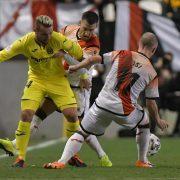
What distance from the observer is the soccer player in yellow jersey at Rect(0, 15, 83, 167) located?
10336mm

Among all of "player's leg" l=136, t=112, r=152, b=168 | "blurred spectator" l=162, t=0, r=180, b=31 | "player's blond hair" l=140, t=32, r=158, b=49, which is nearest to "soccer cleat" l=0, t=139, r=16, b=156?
"player's leg" l=136, t=112, r=152, b=168

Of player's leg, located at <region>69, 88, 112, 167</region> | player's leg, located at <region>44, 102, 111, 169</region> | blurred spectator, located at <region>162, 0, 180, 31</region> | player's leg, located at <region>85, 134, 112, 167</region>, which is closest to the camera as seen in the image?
player's leg, located at <region>44, 102, 111, 169</region>

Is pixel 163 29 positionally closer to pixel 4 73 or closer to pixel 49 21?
pixel 4 73

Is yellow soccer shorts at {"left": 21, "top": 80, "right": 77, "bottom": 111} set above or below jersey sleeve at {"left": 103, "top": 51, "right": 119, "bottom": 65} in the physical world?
below

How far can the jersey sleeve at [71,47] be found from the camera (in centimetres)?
1038

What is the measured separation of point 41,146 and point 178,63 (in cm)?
477

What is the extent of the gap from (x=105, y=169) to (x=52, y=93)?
131cm

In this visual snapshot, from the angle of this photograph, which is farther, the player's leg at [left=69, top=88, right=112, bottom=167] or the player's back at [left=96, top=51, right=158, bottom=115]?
the player's leg at [left=69, top=88, right=112, bottom=167]

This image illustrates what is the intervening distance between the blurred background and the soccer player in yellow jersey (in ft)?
27.2

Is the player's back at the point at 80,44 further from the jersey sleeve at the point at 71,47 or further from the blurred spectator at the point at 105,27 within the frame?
the blurred spectator at the point at 105,27

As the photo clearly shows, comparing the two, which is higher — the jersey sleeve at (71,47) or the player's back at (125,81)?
the jersey sleeve at (71,47)

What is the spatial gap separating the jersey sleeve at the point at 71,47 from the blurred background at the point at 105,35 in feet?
28.2

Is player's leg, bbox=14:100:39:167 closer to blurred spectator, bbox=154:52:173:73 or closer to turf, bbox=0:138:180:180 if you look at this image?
turf, bbox=0:138:180:180

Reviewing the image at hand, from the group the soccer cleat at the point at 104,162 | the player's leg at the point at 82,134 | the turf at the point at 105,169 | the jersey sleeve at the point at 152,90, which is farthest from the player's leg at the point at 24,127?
the jersey sleeve at the point at 152,90
